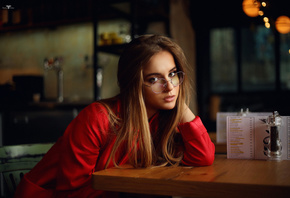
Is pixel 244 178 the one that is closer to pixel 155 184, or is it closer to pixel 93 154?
pixel 155 184

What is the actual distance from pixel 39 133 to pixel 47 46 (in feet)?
6.52

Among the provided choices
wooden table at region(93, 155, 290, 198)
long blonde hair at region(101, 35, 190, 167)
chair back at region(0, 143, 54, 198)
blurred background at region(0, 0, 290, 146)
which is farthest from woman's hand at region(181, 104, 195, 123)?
blurred background at region(0, 0, 290, 146)

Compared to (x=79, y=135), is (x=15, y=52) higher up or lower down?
higher up

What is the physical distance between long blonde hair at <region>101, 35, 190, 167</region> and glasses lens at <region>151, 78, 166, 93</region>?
2.2 inches

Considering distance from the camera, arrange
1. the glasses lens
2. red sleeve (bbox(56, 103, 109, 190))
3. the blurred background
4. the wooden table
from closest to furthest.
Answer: the wooden table
red sleeve (bbox(56, 103, 109, 190))
the glasses lens
the blurred background

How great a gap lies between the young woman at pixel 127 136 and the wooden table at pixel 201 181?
4.2 inches

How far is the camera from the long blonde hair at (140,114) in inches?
53.2

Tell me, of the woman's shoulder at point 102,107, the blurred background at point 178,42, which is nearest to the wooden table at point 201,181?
the woman's shoulder at point 102,107

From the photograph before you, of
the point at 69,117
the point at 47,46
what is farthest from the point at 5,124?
the point at 47,46

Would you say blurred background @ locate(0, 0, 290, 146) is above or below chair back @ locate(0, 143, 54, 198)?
above

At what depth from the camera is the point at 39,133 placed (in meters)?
4.09

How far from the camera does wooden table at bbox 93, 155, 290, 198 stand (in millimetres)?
976

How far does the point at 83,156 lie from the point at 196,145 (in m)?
0.47

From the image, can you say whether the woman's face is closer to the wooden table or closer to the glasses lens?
the glasses lens
